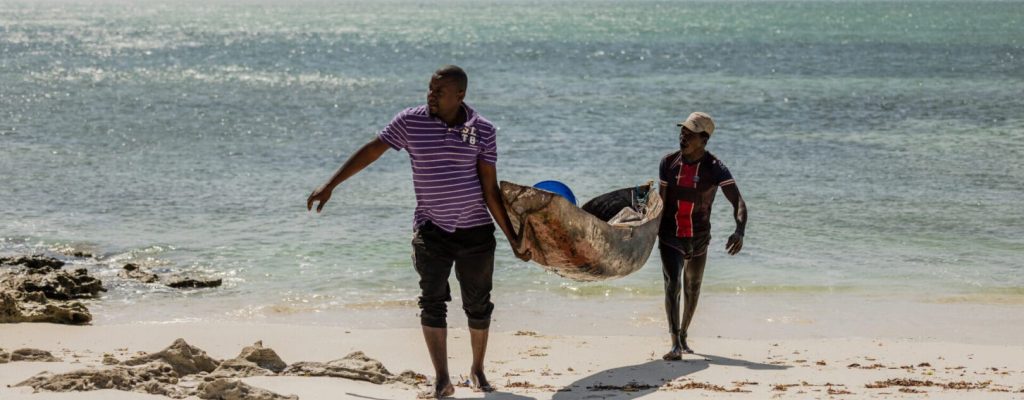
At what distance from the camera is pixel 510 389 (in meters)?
6.69

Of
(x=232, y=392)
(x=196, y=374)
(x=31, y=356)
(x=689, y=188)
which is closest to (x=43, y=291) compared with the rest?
(x=31, y=356)

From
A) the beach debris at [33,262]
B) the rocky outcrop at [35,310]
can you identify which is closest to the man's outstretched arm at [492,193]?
the rocky outcrop at [35,310]

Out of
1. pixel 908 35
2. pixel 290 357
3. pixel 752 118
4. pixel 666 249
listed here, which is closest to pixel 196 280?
pixel 290 357

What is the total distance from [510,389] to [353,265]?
5.18 m

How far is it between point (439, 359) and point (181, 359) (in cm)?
137

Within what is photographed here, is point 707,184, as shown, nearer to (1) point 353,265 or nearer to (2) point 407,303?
(2) point 407,303

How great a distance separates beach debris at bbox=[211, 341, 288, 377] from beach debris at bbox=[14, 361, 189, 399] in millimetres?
455

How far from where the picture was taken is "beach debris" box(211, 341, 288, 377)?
6.57 m

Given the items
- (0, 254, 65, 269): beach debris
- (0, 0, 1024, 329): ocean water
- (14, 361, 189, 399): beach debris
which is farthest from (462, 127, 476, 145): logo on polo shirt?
(0, 254, 65, 269): beach debris

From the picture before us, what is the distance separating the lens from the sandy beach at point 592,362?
6.46m

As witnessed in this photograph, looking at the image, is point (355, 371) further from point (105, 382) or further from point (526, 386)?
point (105, 382)

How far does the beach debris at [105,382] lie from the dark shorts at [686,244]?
2.95 m

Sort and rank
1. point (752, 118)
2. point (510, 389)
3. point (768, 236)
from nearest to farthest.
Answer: point (510, 389) < point (768, 236) < point (752, 118)

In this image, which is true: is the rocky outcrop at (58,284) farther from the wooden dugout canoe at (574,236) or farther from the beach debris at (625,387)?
the beach debris at (625,387)
